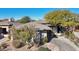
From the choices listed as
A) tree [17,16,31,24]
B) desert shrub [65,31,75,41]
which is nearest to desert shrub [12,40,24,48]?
tree [17,16,31,24]

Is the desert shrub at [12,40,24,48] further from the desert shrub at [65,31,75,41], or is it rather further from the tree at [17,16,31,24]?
the desert shrub at [65,31,75,41]

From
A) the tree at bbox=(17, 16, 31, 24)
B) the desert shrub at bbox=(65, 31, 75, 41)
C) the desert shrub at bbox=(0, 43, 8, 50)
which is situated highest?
the tree at bbox=(17, 16, 31, 24)

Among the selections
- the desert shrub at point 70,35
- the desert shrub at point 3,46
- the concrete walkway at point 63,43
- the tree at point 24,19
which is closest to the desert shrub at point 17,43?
the desert shrub at point 3,46

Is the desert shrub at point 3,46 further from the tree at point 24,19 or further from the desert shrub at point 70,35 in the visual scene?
the desert shrub at point 70,35

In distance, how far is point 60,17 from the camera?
4.92m

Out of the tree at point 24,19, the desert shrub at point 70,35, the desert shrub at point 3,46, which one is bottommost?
the desert shrub at point 3,46

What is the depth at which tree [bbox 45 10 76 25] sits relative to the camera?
4902mm

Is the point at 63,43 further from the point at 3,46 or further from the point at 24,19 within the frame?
the point at 3,46

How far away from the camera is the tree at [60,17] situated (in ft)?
16.1

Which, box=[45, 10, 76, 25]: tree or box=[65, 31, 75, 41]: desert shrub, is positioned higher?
box=[45, 10, 76, 25]: tree
